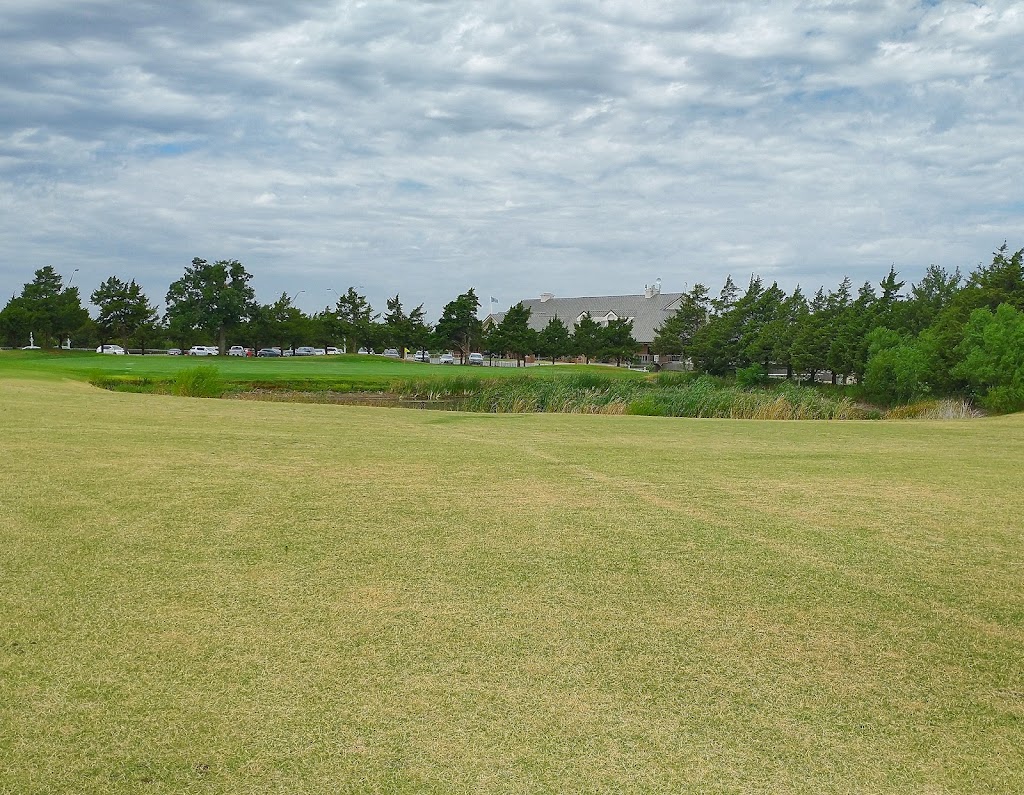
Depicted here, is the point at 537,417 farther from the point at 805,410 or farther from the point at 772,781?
the point at 772,781

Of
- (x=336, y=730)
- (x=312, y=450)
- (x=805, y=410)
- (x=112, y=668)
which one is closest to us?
(x=336, y=730)

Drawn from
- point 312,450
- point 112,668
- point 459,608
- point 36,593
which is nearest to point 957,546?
point 459,608

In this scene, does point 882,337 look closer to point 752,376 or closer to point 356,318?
point 752,376

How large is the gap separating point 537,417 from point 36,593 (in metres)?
13.8

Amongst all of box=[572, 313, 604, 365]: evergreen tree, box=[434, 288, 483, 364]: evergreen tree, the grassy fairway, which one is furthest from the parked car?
the grassy fairway

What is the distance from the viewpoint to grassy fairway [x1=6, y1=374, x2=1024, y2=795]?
3.49 meters

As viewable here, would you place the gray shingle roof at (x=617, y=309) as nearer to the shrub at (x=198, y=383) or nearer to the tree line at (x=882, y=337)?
the tree line at (x=882, y=337)

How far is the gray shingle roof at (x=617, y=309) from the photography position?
86500mm

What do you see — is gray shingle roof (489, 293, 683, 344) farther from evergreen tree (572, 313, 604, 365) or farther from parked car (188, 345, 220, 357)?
parked car (188, 345, 220, 357)

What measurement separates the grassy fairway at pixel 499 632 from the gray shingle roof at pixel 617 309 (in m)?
74.0

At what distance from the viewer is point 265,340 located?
8538 centimetres

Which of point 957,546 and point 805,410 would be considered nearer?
point 957,546

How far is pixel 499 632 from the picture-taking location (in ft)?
15.7

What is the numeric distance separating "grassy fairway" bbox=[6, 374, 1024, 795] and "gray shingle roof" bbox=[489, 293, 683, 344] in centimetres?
7397
